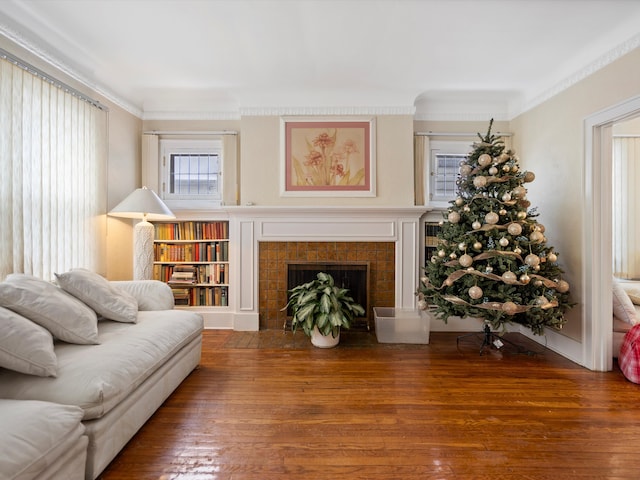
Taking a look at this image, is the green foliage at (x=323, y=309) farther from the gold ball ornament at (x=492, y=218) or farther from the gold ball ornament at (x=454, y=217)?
the gold ball ornament at (x=492, y=218)

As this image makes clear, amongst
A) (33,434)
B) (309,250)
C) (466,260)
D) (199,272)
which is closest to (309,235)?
(309,250)

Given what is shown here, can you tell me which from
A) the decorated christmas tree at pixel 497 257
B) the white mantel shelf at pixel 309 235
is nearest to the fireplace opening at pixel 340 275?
the white mantel shelf at pixel 309 235

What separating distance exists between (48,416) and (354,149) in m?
3.43

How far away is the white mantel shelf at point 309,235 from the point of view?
151 inches

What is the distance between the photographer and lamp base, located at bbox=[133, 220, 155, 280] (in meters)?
3.34

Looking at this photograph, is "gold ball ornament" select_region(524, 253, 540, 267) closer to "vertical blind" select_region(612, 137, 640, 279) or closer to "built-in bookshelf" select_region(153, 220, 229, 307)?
"vertical blind" select_region(612, 137, 640, 279)

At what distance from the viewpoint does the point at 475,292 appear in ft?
9.41

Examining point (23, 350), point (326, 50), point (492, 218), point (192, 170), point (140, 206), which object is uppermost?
point (326, 50)

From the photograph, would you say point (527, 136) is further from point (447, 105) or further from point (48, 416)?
point (48, 416)

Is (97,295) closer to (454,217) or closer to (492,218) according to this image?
(454,217)

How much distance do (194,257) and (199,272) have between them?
0.62ft

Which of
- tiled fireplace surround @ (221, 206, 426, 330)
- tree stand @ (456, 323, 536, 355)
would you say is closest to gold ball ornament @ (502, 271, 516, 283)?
tree stand @ (456, 323, 536, 355)

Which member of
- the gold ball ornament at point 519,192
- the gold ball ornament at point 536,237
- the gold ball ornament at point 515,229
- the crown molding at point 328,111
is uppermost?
the crown molding at point 328,111

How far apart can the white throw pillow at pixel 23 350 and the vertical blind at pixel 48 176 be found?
106 centimetres
